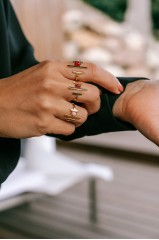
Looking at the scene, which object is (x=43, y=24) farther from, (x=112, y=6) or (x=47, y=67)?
(x=47, y=67)

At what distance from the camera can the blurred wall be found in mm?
4090

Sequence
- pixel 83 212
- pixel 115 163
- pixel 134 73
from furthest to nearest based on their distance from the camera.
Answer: pixel 134 73, pixel 115 163, pixel 83 212

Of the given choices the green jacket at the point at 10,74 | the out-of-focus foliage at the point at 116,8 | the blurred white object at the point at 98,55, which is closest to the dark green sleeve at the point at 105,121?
the green jacket at the point at 10,74

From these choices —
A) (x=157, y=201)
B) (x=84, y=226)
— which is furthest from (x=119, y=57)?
(x=84, y=226)

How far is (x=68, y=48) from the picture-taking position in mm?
4680

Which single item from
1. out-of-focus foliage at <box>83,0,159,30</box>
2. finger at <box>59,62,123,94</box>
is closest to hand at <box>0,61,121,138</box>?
finger at <box>59,62,123,94</box>

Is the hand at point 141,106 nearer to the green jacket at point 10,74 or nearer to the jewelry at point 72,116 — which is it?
the green jacket at point 10,74

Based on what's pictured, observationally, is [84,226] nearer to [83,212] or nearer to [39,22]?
[83,212]

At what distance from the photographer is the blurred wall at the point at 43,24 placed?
4090 mm

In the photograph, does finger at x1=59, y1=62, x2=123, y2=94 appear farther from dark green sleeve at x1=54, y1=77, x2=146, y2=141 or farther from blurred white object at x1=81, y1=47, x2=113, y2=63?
blurred white object at x1=81, y1=47, x2=113, y2=63

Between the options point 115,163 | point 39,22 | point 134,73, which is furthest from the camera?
point 134,73

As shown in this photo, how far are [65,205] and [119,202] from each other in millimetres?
395

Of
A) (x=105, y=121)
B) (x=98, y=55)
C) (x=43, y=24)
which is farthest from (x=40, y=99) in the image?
(x=98, y=55)

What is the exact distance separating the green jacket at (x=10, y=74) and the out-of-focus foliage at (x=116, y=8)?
11.0 ft
